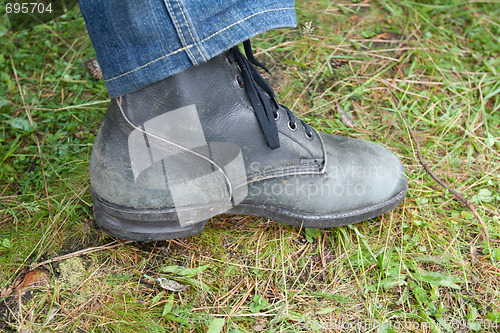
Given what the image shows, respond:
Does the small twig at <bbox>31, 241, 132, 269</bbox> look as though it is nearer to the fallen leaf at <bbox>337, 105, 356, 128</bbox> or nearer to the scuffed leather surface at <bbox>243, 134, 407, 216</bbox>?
the scuffed leather surface at <bbox>243, 134, 407, 216</bbox>

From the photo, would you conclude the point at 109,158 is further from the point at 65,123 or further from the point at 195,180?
the point at 65,123

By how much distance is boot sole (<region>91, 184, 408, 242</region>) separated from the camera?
4.08ft

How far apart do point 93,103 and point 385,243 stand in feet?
4.48

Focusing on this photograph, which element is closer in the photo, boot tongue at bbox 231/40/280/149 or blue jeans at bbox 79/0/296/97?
blue jeans at bbox 79/0/296/97

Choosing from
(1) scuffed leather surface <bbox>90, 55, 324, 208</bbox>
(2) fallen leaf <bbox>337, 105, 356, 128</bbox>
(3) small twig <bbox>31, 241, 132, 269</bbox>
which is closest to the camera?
(1) scuffed leather surface <bbox>90, 55, 324, 208</bbox>

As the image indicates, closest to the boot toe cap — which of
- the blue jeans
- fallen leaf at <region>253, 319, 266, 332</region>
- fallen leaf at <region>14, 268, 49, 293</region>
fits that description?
fallen leaf at <region>253, 319, 266, 332</region>

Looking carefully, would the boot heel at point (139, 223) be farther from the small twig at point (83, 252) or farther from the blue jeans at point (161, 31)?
the blue jeans at point (161, 31)

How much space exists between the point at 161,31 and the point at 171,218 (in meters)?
0.58

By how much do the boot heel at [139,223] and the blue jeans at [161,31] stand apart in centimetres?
39

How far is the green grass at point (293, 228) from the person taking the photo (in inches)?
49.4

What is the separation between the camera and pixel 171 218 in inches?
49.7

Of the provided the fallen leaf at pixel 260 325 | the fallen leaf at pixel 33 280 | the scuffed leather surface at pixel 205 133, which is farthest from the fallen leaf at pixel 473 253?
the fallen leaf at pixel 33 280

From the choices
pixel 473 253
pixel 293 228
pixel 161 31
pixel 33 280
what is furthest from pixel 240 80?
pixel 473 253

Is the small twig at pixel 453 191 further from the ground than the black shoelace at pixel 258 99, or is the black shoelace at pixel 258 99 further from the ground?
the black shoelace at pixel 258 99
